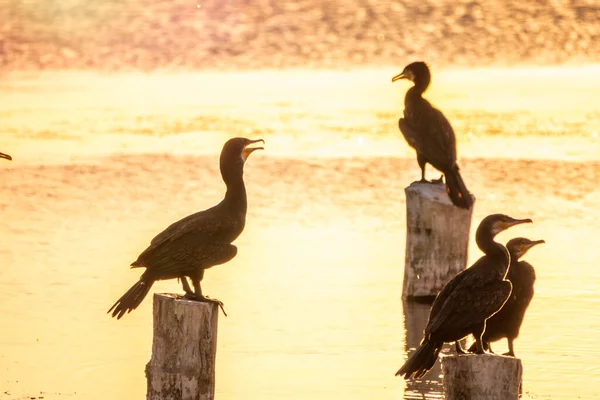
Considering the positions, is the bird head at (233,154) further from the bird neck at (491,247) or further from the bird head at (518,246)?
the bird head at (518,246)

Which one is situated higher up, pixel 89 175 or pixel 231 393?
pixel 89 175

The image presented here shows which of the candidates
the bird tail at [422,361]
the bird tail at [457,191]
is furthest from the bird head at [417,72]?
the bird tail at [422,361]

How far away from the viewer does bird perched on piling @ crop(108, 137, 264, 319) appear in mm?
9906

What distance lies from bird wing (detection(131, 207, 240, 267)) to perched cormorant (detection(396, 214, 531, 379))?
4.64 feet

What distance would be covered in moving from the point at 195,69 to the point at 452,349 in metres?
15.0

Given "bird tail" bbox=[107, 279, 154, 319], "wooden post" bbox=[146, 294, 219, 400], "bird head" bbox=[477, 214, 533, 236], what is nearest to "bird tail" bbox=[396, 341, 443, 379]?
"bird head" bbox=[477, 214, 533, 236]

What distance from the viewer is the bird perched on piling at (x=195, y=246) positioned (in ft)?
32.5

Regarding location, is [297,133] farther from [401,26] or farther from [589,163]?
[401,26]

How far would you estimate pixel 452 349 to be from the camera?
1137 cm

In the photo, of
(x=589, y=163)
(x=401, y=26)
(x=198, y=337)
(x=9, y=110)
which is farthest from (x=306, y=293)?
(x=401, y=26)

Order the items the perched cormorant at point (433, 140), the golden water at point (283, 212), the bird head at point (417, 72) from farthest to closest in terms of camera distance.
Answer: the bird head at point (417, 72)
the perched cormorant at point (433, 140)
the golden water at point (283, 212)

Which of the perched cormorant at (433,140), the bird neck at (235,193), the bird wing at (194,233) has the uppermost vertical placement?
the perched cormorant at (433,140)

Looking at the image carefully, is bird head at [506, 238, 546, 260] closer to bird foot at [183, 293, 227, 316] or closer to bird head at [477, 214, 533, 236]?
bird head at [477, 214, 533, 236]

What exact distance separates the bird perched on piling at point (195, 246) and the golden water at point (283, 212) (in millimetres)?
830
